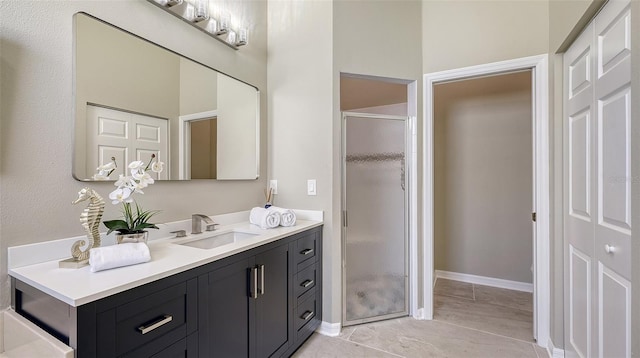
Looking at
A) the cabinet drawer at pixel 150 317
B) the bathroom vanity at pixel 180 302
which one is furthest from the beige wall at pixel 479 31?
the cabinet drawer at pixel 150 317

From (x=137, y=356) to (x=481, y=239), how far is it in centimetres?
345

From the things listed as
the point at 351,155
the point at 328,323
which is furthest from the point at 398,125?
the point at 328,323

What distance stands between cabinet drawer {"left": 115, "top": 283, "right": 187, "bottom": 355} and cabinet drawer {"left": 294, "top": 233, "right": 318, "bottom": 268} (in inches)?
35.4

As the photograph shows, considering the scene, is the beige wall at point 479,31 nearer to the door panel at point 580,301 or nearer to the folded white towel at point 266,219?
the door panel at point 580,301

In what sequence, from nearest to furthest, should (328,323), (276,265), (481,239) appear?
(276,265)
(328,323)
(481,239)

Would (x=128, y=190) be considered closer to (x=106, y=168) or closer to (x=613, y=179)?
(x=106, y=168)

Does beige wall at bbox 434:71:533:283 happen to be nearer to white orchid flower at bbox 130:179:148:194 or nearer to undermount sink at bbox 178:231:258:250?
undermount sink at bbox 178:231:258:250

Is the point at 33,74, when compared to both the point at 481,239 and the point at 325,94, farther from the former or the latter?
the point at 481,239

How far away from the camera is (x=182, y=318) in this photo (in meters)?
1.20

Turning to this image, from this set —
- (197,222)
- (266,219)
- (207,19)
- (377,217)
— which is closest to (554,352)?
(377,217)

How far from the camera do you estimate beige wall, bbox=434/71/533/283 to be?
3.14 meters

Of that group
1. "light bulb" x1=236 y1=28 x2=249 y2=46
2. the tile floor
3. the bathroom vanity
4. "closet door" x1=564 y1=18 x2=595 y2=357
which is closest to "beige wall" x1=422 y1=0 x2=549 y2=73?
"closet door" x1=564 y1=18 x2=595 y2=357

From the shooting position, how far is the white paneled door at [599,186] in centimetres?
120

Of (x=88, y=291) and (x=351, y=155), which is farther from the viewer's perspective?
(x=351, y=155)
